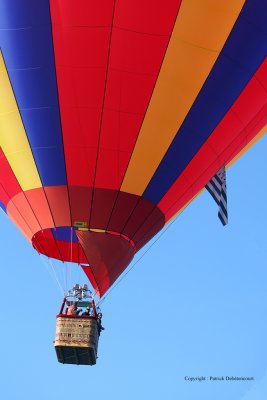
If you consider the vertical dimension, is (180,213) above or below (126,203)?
above

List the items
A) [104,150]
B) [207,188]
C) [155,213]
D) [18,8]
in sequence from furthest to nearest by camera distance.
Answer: [207,188] → [155,213] → [104,150] → [18,8]

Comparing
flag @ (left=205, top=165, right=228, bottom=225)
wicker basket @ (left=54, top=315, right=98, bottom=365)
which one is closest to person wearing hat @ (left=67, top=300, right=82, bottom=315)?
wicker basket @ (left=54, top=315, right=98, bottom=365)

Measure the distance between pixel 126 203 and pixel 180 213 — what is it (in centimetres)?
227

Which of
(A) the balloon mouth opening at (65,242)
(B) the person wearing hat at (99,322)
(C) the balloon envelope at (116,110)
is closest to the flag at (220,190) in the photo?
(C) the balloon envelope at (116,110)

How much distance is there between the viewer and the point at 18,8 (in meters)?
12.6

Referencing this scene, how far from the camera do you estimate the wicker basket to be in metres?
13.3

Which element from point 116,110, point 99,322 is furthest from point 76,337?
point 116,110

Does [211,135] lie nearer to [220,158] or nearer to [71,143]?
[220,158]

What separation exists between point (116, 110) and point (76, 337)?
3.54 m

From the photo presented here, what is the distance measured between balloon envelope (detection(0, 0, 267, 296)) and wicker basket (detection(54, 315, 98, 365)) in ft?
3.88

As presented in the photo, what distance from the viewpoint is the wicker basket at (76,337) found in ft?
43.6

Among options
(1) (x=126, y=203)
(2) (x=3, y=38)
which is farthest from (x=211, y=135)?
(2) (x=3, y=38)

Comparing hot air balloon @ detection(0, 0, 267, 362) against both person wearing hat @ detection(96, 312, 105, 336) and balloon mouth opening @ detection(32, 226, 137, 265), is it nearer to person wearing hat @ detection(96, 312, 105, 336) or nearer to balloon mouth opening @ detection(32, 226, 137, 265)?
balloon mouth opening @ detection(32, 226, 137, 265)

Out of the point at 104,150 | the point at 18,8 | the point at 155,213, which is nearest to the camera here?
the point at 18,8
